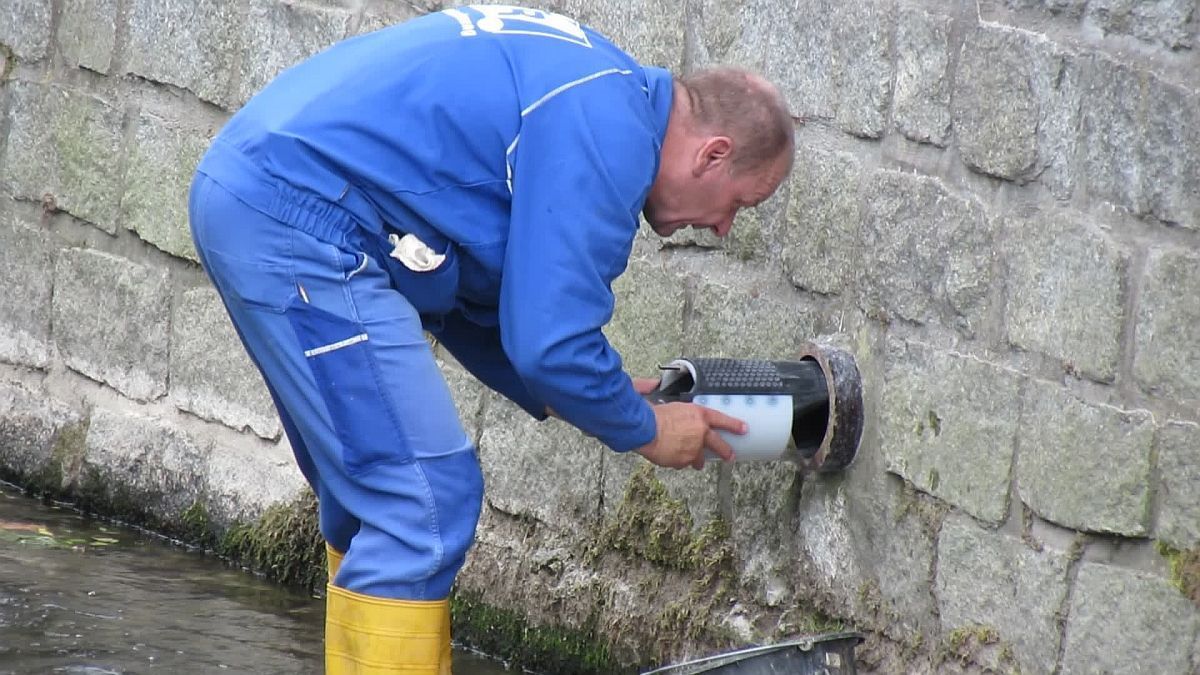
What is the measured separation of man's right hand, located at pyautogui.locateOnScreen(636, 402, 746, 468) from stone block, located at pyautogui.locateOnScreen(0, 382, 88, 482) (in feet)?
8.10

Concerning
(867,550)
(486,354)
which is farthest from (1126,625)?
(486,354)

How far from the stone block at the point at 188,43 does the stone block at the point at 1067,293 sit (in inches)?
91.0

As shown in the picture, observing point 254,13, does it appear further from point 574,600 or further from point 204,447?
point 574,600

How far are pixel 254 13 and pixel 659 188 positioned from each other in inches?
79.1

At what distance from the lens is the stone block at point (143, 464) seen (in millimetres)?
4996

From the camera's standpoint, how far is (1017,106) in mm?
3234

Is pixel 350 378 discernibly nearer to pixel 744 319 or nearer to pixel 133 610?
A: pixel 744 319

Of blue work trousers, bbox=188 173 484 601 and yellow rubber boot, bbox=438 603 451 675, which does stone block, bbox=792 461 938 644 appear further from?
blue work trousers, bbox=188 173 484 601

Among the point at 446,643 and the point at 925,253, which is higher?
the point at 925,253

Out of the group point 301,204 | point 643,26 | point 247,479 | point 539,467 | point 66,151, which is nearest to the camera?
point 301,204

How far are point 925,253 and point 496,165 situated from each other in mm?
940

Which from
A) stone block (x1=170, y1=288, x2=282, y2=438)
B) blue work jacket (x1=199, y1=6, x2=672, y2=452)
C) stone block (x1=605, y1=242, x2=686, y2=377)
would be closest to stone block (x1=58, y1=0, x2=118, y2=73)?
stone block (x1=170, y1=288, x2=282, y2=438)

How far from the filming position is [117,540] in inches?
197

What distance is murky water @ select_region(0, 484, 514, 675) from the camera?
4012 millimetres
